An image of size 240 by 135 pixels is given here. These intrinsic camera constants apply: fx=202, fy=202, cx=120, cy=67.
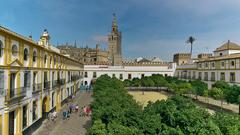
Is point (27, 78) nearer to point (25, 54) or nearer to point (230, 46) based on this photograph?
point (25, 54)

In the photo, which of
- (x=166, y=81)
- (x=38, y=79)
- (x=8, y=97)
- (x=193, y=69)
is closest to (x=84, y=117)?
(x=38, y=79)

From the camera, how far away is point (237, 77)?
3366 cm

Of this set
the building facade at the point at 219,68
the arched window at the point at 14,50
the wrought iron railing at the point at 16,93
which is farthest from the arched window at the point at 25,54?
the building facade at the point at 219,68

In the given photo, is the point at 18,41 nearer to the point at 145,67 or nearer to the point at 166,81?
the point at 166,81

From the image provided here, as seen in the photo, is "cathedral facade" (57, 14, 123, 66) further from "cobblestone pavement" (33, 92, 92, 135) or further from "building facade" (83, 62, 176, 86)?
"cobblestone pavement" (33, 92, 92, 135)

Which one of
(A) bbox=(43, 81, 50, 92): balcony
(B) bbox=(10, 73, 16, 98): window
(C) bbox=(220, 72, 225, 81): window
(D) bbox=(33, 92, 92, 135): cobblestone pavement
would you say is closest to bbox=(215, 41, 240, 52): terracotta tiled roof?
(C) bbox=(220, 72, 225, 81): window

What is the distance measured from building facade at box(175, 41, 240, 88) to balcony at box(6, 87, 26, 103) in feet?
106

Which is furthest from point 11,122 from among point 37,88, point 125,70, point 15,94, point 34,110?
point 125,70

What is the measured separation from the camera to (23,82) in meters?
15.3

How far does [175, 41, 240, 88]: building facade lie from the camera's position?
34750 mm

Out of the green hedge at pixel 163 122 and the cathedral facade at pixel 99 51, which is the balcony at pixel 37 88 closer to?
the green hedge at pixel 163 122

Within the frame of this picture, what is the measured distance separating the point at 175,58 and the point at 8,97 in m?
66.8

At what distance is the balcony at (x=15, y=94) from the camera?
42.2 ft

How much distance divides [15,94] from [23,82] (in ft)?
5.52
